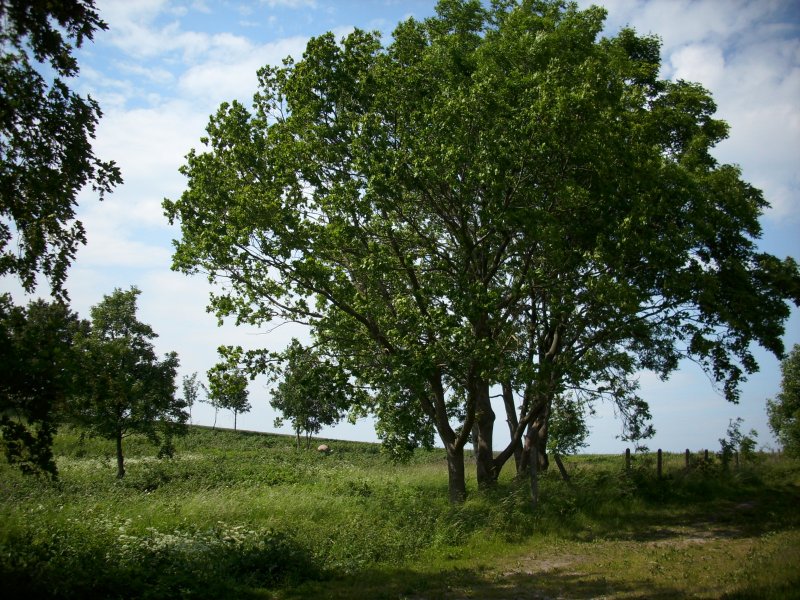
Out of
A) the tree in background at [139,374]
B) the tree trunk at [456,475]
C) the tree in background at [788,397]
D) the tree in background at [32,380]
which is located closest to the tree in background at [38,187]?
the tree in background at [32,380]

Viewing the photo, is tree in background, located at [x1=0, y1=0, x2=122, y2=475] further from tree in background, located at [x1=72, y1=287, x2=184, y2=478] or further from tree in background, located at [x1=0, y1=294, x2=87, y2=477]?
tree in background, located at [x1=72, y1=287, x2=184, y2=478]

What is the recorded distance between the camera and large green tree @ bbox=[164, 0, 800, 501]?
1541 cm

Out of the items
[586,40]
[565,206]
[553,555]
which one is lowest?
[553,555]

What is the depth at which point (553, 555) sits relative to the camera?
1345 cm

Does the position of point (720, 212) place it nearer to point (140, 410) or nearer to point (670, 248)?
point (670, 248)

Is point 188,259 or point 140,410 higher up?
point 188,259

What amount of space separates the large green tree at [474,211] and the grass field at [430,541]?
364 centimetres

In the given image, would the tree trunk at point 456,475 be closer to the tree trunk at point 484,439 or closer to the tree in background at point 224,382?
the tree trunk at point 484,439

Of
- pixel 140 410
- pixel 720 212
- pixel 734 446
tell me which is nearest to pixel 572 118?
pixel 720 212

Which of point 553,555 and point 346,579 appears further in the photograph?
point 553,555

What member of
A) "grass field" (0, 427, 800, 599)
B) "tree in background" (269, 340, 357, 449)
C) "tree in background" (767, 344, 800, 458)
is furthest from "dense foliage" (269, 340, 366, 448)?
"tree in background" (767, 344, 800, 458)

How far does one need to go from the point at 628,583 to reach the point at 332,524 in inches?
291

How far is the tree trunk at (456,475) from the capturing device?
1855 centimetres

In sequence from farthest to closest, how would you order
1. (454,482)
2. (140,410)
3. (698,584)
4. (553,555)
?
(140,410)
(454,482)
(553,555)
(698,584)
